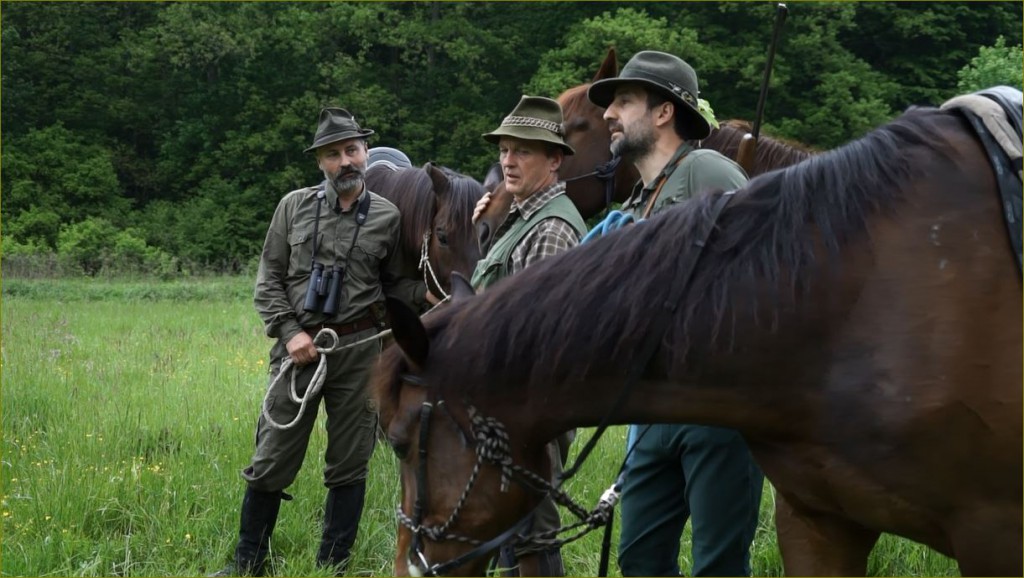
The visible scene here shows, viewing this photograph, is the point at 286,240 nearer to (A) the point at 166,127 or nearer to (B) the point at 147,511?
(B) the point at 147,511

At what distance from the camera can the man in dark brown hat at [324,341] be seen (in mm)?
5305

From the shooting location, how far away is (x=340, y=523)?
542 centimetres

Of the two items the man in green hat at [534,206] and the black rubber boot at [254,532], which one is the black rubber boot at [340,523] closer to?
the black rubber boot at [254,532]

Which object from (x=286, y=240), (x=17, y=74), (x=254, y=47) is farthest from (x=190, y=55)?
(x=286, y=240)

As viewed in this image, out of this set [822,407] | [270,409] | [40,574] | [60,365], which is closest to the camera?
[822,407]

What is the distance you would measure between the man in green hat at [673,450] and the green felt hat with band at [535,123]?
45 cm

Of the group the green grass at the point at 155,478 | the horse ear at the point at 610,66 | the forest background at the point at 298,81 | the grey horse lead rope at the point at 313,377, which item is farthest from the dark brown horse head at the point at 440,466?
the forest background at the point at 298,81

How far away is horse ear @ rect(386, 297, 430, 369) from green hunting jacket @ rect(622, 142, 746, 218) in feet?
3.64

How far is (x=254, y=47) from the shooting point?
33938 mm

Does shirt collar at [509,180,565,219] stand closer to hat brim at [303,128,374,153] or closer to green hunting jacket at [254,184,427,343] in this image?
green hunting jacket at [254,184,427,343]

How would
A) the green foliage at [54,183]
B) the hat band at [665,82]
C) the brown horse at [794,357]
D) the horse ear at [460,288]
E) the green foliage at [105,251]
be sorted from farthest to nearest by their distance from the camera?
1. the green foliage at [54,183]
2. the green foliage at [105,251]
3. the hat band at [665,82]
4. the horse ear at [460,288]
5. the brown horse at [794,357]

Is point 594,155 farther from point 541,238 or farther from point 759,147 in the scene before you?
point 541,238

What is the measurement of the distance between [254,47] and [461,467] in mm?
33274

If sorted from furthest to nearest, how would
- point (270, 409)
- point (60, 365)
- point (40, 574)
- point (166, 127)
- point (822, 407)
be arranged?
1. point (166, 127)
2. point (60, 365)
3. point (270, 409)
4. point (40, 574)
5. point (822, 407)
